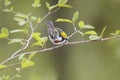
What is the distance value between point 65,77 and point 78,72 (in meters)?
0.06

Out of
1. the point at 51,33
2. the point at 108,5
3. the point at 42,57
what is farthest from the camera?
the point at 42,57

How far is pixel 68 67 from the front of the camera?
1.45 m

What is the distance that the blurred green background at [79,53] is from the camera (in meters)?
1.36

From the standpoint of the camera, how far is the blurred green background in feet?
4.45

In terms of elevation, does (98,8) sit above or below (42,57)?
above

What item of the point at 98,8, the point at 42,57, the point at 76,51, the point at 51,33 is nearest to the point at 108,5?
the point at 98,8

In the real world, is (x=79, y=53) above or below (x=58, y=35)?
below

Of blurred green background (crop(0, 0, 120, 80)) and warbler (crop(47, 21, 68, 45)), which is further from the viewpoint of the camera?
blurred green background (crop(0, 0, 120, 80))

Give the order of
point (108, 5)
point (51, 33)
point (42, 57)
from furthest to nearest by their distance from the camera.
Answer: point (42, 57) → point (108, 5) → point (51, 33)

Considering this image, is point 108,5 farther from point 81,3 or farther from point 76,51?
point 76,51

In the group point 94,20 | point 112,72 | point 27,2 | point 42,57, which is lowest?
point 112,72

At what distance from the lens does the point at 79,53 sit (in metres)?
1.44

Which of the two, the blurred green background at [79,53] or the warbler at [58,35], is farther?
the blurred green background at [79,53]

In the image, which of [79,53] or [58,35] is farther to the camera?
[79,53]
